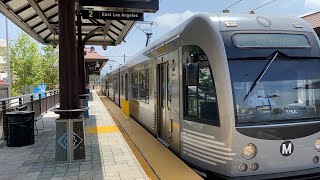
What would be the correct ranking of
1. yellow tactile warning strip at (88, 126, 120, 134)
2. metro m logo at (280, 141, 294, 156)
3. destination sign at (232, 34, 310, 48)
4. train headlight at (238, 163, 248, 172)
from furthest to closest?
yellow tactile warning strip at (88, 126, 120, 134)
destination sign at (232, 34, 310, 48)
metro m logo at (280, 141, 294, 156)
train headlight at (238, 163, 248, 172)

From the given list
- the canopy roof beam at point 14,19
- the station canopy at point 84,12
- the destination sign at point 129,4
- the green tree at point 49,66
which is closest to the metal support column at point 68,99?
the destination sign at point 129,4

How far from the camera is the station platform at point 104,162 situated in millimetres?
5746

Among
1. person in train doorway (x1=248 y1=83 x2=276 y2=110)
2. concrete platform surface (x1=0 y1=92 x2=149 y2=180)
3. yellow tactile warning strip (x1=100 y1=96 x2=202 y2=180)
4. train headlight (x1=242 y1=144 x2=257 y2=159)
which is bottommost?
concrete platform surface (x1=0 y1=92 x2=149 y2=180)

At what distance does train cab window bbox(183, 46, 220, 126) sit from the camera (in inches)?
206

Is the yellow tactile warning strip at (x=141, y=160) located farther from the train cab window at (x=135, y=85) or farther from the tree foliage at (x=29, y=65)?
the tree foliage at (x=29, y=65)

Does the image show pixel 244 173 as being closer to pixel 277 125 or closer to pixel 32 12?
pixel 277 125

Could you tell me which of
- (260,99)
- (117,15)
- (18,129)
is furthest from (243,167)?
(117,15)

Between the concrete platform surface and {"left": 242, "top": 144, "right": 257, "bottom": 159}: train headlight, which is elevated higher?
{"left": 242, "top": 144, "right": 257, "bottom": 159}: train headlight

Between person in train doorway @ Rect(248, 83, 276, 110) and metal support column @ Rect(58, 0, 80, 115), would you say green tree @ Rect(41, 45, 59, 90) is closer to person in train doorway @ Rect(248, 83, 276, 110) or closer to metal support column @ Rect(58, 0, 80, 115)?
metal support column @ Rect(58, 0, 80, 115)

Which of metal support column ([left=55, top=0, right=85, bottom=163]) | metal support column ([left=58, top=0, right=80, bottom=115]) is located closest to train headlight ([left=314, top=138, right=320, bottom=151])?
metal support column ([left=55, top=0, right=85, bottom=163])

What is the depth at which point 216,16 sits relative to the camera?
5.48 m

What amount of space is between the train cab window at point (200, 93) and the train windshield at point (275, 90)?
0.41 meters

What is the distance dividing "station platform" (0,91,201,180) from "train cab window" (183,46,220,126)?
3.02 ft

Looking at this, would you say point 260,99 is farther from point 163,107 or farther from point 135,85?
point 135,85
